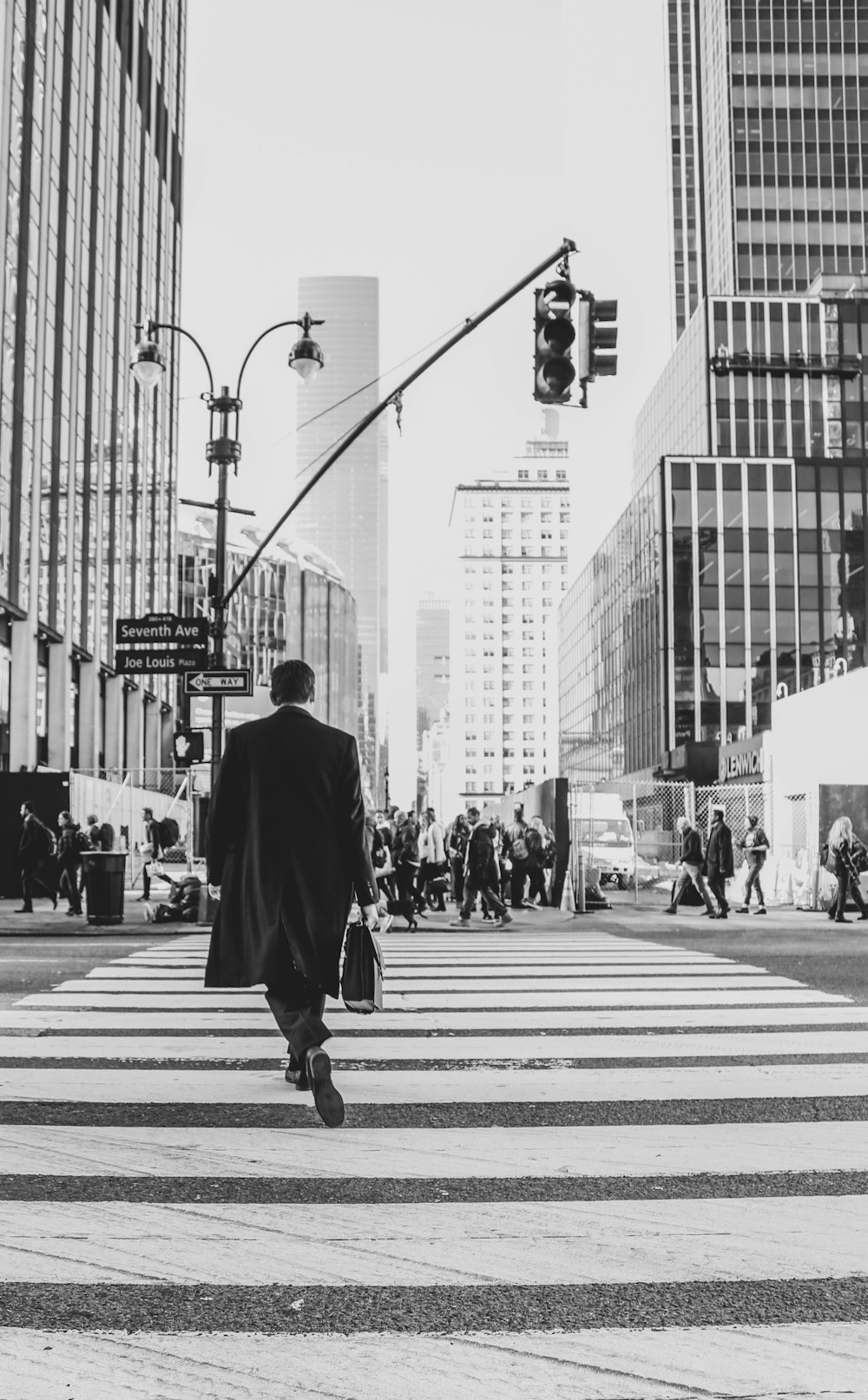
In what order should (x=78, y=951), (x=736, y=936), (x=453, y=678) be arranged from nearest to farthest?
(x=78, y=951) < (x=736, y=936) < (x=453, y=678)

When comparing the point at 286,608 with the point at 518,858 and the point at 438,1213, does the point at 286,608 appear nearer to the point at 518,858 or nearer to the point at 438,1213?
the point at 518,858

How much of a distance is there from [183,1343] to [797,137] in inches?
3951

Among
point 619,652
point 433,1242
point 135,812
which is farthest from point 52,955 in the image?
point 619,652

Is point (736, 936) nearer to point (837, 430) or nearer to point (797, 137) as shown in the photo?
point (837, 430)

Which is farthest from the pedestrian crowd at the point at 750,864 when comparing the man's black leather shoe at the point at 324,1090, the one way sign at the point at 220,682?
the man's black leather shoe at the point at 324,1090

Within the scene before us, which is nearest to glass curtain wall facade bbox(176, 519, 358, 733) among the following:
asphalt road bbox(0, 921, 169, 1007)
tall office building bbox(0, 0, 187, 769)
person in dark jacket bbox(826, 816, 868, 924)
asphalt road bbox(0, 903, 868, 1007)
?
tall office building bbox(0, 0, 187, 769)

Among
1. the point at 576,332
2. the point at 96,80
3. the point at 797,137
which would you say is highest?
the point at 797,137

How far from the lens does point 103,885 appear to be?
1892cm

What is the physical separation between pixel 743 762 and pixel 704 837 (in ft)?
27.0

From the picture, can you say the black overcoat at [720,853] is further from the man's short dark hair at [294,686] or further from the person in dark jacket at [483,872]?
the man's short dark hair at [294,686]

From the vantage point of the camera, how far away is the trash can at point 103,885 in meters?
18.8

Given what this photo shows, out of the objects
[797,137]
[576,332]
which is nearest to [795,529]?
[797,137]

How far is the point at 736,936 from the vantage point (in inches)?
671

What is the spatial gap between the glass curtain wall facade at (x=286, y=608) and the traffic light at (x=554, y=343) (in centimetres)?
8031
